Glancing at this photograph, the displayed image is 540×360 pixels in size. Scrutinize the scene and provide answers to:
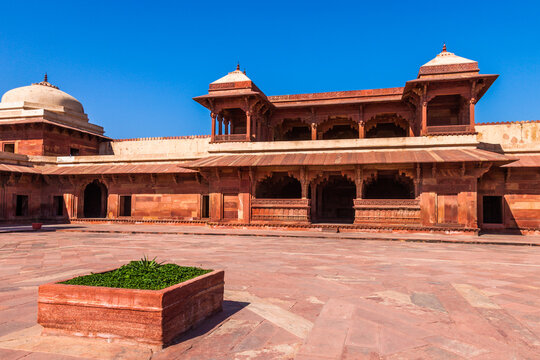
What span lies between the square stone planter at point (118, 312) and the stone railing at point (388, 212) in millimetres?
13176

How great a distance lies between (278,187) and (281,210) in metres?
4.41

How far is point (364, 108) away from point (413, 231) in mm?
8207

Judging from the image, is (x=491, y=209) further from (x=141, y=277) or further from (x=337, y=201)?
(x=141, y=277)

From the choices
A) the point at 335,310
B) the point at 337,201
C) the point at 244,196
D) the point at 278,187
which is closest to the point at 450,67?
the point at 337,201

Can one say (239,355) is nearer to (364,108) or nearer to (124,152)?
(364,108)

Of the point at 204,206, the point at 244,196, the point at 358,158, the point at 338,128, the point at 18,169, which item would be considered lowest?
the point at 204,206

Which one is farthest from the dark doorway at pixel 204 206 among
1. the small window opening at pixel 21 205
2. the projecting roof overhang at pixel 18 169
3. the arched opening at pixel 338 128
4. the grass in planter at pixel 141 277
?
the grass in planter at pixel 141 277

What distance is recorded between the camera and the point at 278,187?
20812mm

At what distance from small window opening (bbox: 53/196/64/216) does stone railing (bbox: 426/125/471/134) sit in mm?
21171

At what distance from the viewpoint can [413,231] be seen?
14.7 metres

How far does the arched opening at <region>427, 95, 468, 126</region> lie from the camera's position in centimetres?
1828

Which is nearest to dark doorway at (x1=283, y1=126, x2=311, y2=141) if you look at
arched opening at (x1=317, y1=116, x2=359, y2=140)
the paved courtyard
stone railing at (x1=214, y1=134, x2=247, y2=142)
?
arched opening at (x1=317, y1=116, x2=359, y2=140)

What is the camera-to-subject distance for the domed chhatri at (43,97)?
24203 millimetres

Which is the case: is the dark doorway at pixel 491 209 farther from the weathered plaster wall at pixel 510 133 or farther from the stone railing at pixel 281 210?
the stone railing at pixel 281 210
